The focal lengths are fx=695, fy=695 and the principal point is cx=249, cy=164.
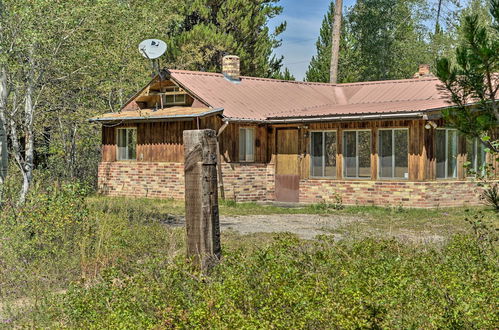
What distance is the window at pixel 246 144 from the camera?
72.7 feet

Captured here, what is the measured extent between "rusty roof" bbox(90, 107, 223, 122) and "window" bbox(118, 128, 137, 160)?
697 millimetres

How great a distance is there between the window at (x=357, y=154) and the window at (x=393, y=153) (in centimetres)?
41

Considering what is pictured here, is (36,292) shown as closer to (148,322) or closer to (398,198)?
(148,322)

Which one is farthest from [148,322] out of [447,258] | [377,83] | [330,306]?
[377,83]

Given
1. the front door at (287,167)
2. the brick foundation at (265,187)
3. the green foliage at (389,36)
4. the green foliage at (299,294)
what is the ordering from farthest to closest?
the green foliage at (389,36) < the front door at (287,167) < the brick foundation at (265,187) < the green foliage at (299,294)

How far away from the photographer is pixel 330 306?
536 centimetres

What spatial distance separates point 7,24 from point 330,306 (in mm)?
8300

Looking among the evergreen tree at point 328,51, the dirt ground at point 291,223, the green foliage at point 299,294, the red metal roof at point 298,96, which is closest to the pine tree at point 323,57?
the evergreen tree at point 328,51

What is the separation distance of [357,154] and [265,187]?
3.72 m

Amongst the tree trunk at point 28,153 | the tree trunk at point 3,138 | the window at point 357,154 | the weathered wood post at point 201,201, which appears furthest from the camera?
the window at point 357,154

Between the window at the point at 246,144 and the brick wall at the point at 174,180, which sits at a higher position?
the window at the point at 246,144

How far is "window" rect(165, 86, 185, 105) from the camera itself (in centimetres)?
2295

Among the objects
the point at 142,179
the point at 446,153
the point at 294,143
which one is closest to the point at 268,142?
the point at 294,143

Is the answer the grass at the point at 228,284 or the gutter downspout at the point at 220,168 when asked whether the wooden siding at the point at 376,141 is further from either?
the grass at the point at 228,284
